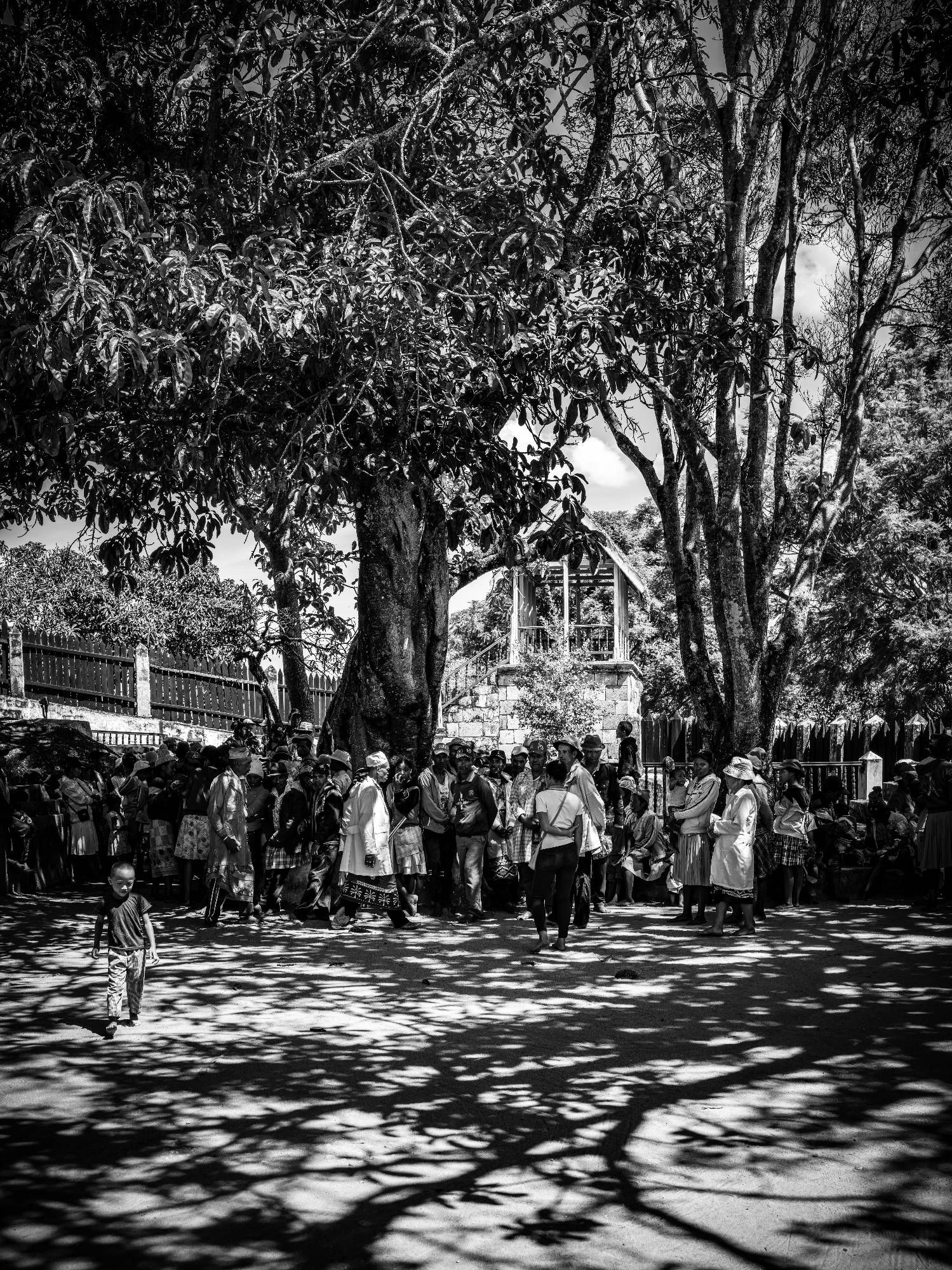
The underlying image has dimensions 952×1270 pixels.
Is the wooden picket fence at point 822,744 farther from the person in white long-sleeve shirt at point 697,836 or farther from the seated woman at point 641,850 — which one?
the person in white long-sleeve shirt at point 697,836

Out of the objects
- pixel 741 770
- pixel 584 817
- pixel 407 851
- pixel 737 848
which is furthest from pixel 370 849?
pixel 741 770

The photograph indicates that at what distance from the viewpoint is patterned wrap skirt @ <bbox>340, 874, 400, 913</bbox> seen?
11312mm

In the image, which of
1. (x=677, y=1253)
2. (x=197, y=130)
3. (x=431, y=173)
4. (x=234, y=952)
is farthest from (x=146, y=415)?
(x=677, y=1253)

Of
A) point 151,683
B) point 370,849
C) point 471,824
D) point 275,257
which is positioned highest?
point 275,257

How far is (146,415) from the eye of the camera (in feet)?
34.8

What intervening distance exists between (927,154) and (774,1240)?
1150 cm

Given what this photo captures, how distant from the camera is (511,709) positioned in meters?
29.9

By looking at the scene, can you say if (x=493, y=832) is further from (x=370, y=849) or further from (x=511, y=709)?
(x=511, y=709)

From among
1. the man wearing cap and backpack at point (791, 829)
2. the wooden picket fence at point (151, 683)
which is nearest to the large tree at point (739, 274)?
the man wearing cap and backpack at point (791, 829)

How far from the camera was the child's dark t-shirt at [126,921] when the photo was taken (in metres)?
7.18

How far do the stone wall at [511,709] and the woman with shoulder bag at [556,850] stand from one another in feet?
61.2

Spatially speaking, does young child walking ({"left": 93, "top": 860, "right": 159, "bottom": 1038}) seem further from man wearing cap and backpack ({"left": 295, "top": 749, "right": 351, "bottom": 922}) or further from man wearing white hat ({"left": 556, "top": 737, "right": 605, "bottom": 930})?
man wearing cap and backpack ({"left": 295, "top": 749, "right": 351, "bottom": 922})

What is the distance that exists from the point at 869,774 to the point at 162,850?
34.4 ft

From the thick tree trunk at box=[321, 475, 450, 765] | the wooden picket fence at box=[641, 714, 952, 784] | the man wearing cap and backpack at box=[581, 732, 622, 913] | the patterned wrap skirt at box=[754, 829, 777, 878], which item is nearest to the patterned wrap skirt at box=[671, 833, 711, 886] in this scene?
the patterned wrap skirt at box=[754, 829, 777, 878]
